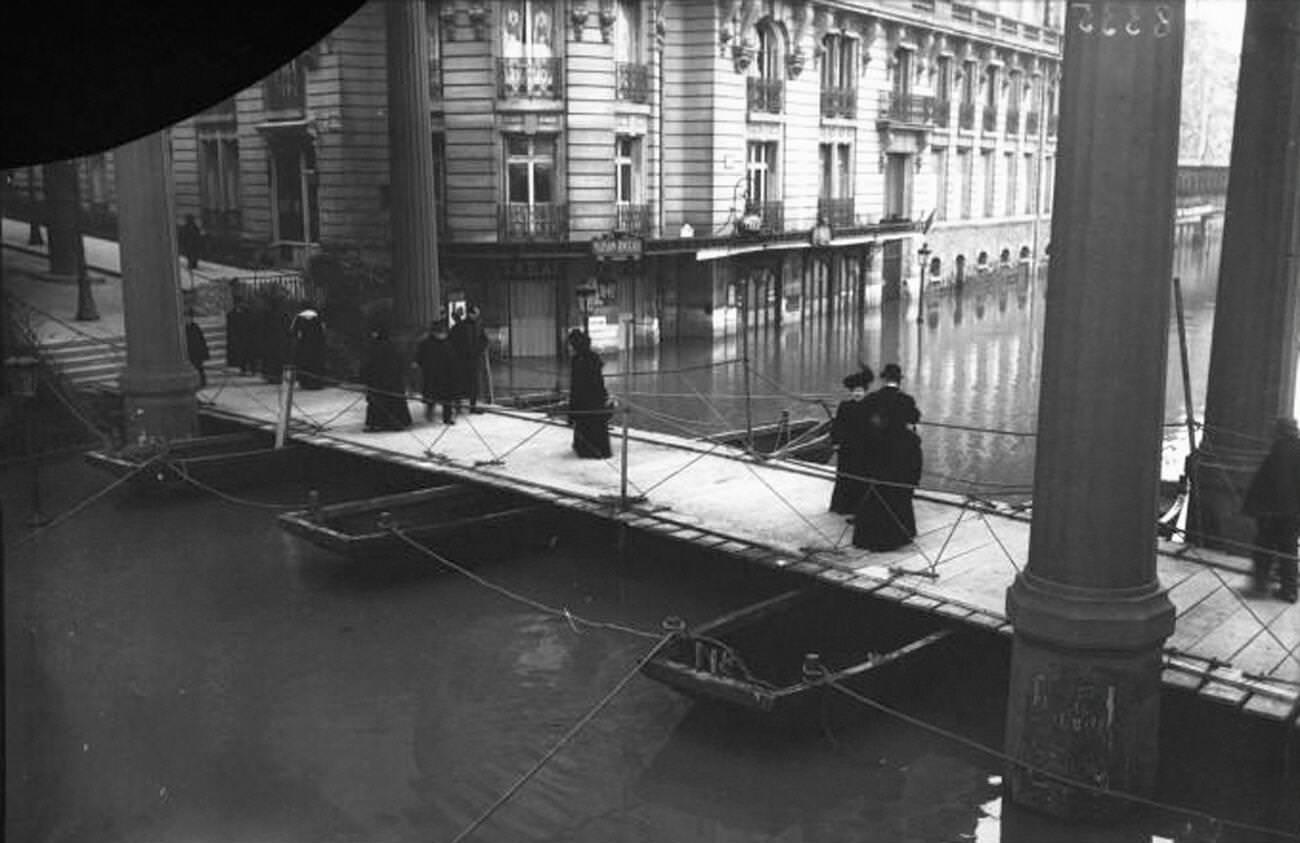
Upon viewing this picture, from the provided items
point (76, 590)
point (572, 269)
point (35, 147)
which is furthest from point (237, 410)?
point (35, 147)

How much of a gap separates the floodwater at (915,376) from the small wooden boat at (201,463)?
5.02 metres

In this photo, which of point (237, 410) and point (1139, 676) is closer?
point (1139, 676)

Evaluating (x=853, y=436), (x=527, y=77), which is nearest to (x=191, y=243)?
(x=527, y=77)

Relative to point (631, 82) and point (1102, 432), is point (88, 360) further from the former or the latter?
point (1102, 432)

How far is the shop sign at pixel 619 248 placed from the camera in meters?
32.0

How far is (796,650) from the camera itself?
35.8 feet

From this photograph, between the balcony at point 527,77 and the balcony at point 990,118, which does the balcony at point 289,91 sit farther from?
the balcony at point 990,118

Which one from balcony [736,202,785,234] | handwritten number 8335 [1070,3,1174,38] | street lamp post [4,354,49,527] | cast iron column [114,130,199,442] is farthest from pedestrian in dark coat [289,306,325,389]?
balcony [736,202,785,234]

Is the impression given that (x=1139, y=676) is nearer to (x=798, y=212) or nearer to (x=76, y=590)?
(x=76, y=590)

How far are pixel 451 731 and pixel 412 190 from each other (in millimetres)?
15616

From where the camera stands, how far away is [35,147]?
1663 mm

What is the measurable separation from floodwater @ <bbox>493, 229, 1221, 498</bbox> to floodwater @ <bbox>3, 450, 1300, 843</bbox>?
4.14 m

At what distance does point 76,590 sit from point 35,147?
42.4ft

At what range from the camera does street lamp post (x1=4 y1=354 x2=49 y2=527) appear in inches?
551
